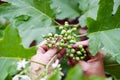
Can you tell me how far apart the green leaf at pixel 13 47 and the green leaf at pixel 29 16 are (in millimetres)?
243

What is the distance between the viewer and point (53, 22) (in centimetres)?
142

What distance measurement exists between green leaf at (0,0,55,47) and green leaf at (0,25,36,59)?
0.24 m

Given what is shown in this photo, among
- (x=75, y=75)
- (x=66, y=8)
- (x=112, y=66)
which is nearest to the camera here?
(x=75, y=75)

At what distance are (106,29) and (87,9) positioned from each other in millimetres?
196

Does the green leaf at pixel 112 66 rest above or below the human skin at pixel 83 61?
below

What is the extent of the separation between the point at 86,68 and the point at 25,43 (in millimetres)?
312

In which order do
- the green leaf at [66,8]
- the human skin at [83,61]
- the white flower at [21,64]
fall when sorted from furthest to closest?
the green leaf at [66,8]
the human skin at [83,61]
the white flower at [21,64]

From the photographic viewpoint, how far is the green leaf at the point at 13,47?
112 centimetres

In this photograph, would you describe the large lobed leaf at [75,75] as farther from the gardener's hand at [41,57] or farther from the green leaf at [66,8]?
the green leaf at [66,8]

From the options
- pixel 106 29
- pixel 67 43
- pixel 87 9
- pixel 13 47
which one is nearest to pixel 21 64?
pixel 13 47

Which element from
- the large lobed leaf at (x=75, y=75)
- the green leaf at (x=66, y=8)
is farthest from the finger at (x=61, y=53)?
the large lobed leaf at (x=75, y=75)

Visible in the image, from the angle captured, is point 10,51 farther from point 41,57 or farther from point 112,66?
point 112,66

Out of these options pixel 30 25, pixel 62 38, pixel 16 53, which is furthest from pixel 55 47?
pixel 30 25

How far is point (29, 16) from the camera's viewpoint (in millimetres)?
1410
